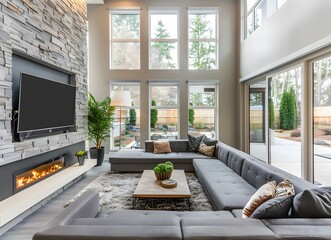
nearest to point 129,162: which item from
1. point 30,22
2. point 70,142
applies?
point 70,142

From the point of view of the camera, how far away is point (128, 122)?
6.49 metres

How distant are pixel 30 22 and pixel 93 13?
377 centimetres

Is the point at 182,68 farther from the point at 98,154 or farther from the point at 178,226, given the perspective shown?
the point at 178,226

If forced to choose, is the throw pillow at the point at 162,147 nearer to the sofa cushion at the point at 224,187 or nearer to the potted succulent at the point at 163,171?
the sofa cushion at the point at 224,187

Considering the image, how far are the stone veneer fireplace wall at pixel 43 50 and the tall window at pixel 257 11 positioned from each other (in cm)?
417

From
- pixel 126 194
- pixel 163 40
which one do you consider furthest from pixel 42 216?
pixel 163 40

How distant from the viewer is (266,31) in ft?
14.9

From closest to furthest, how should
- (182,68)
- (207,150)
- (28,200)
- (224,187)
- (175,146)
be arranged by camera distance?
(28,200)
(224,187)
(207,150)
(175,146)
(182,68)

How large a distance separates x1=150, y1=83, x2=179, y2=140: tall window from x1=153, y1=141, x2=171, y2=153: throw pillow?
1.25 m

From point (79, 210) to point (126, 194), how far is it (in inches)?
74.4

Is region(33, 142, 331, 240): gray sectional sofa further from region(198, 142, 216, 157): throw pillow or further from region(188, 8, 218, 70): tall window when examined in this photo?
region(188, 8, 218, 70): tall window

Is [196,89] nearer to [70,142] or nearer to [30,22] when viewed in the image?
[70,142]

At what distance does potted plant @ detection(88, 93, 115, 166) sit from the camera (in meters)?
5.41

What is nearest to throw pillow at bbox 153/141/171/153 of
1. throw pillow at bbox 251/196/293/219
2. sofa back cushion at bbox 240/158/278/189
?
sofa back cushion at bbox 240/158/278/189
